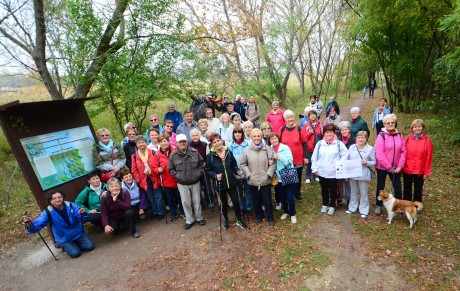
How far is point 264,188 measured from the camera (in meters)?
4.91

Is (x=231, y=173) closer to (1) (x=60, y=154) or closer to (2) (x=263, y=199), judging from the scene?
(2) (x=263, y=199)

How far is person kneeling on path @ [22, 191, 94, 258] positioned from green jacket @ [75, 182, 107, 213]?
0.27 m

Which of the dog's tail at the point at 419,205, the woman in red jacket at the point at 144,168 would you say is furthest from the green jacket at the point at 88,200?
the dog's tail at the point at 419,205

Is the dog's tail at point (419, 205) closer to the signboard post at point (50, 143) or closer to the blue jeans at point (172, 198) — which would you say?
the blue jeans at point (172, 198)

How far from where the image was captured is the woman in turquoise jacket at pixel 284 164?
492cm

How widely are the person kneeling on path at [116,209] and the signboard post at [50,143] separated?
925 millimetres

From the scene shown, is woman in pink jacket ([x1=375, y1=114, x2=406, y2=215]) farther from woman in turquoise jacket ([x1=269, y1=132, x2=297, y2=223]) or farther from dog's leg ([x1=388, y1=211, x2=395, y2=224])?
woman in turquoise jacket ([x1=269, y1=132, x2=297, y2=223])

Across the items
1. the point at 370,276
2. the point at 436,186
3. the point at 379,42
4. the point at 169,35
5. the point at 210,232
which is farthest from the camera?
the point at 379,42

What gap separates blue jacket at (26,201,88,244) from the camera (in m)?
4.61

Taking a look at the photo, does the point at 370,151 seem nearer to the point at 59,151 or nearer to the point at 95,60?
the point at 59,151

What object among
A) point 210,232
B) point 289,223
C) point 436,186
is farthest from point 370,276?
point 436,186

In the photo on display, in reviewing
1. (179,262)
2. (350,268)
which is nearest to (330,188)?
(350,268)

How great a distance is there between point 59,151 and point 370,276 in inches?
242

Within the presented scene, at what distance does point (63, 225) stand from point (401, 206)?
6.35 metres
